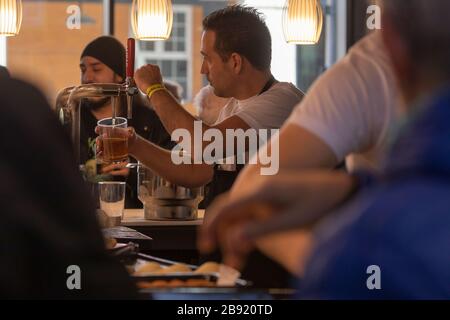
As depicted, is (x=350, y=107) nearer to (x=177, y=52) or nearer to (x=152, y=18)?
(x=152, y=18)

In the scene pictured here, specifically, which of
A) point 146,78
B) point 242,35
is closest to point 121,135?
point 146,78

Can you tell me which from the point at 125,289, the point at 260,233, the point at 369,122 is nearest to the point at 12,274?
the point at 125,289

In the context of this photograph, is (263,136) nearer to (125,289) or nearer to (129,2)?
(125,289)

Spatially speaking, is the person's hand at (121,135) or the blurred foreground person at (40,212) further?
the person's hand at (121,135)

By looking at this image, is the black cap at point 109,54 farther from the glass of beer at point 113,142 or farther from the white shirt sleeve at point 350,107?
the white shirt sleeve at point 350,107

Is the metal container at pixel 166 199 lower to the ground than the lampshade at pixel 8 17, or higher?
lower

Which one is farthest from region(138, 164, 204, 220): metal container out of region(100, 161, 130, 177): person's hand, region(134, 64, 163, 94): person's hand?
region(134, 64, 163, 94): person's hand

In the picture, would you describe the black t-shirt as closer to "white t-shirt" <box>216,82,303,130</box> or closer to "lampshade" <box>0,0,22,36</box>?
"lampshade" <box>0,0,22,36</box>

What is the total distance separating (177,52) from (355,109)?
523 cm

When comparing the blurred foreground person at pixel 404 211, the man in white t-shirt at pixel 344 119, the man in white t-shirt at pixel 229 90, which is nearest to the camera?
the blurred foreground person at pixel 404 211

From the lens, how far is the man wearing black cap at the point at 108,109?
429 centimetres

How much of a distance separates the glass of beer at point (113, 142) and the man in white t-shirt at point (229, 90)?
69mm

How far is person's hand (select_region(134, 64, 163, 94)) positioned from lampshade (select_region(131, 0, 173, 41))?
5.01 feet

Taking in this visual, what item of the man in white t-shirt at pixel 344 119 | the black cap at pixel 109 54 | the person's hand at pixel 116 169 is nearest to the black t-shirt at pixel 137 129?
the black cap at pixel 109 54
